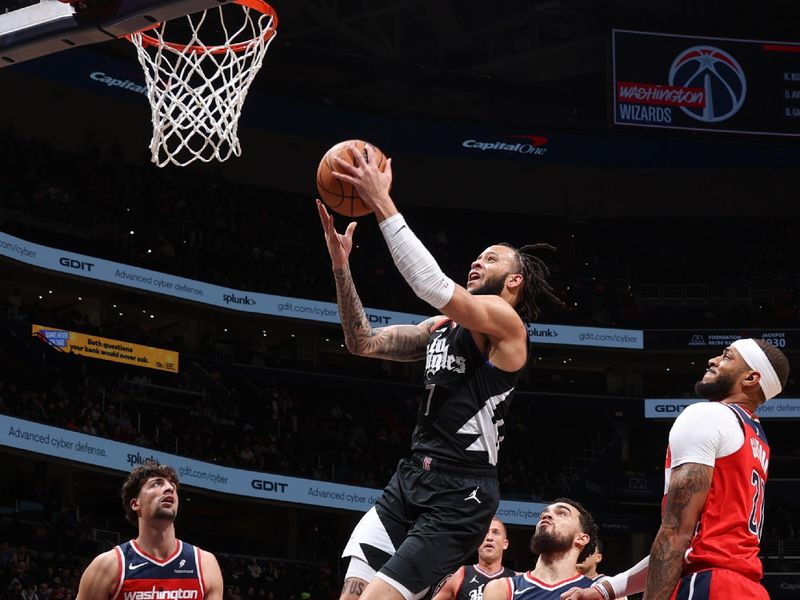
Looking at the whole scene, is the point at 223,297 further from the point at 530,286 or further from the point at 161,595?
the point at 530,286

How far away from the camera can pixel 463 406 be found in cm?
491

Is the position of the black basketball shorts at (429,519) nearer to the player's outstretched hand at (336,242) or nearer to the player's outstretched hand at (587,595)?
the player's outstretched hand at (587,595)

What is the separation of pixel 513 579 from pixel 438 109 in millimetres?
26220

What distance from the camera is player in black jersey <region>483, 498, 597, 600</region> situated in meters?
6.99

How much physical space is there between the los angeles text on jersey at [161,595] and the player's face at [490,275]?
2.73m

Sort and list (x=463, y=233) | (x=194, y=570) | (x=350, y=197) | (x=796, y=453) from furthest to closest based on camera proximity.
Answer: (x=463, y=233), (x=796, y=453), (x=194, y=570), (x=350, y=197)

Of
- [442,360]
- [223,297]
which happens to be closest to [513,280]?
[442,360]

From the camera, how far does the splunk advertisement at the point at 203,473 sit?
20.2m

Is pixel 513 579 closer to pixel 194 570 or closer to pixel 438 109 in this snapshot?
pixel 194 570

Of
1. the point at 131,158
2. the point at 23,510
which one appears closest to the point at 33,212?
the point at 131,158

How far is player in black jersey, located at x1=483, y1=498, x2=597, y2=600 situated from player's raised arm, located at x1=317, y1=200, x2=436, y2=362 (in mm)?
2004

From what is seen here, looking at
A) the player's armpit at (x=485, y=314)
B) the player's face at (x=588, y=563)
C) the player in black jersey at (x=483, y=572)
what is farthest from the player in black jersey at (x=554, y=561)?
the player's armpit at (x=485, y=314)

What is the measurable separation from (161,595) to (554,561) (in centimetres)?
230

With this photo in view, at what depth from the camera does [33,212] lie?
940 inches
